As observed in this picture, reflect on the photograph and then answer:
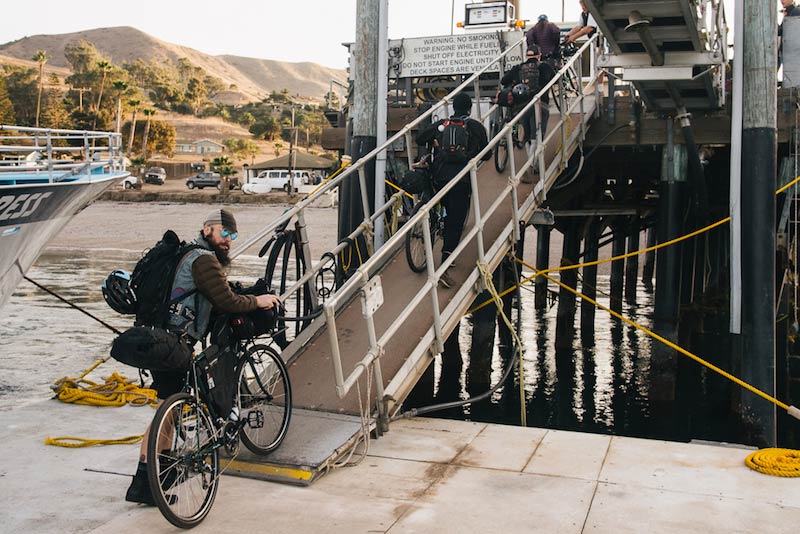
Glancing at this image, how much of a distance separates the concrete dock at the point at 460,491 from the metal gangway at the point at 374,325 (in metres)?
0.22

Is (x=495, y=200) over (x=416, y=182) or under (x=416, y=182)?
under

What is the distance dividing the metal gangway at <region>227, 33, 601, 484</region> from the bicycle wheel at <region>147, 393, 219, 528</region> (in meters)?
0.68

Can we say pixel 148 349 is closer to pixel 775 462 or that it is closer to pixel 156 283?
pixel 156 283

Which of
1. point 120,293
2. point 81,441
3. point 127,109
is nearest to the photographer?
point 120,293

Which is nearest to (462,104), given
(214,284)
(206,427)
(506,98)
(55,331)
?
(506,98)

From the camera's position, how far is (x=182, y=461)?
461 centimetres

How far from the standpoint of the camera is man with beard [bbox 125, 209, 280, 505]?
16.0 ft

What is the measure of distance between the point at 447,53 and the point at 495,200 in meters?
5.81

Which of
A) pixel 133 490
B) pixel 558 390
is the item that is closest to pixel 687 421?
pixel 558 390

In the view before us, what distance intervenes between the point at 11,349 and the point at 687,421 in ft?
37.8

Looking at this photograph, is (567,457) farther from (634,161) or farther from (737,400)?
(634,161)

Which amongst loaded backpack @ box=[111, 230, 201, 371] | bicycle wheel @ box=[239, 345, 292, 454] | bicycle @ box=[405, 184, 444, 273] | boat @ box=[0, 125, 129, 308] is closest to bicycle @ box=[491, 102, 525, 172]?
bicycle @ box=[405, 184, 444, 273]

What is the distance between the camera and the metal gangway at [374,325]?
5.59m

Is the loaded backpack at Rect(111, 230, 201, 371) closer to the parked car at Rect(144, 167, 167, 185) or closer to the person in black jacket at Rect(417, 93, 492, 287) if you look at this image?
the person in black jacket at Rect(417, 93, 492, 287)
